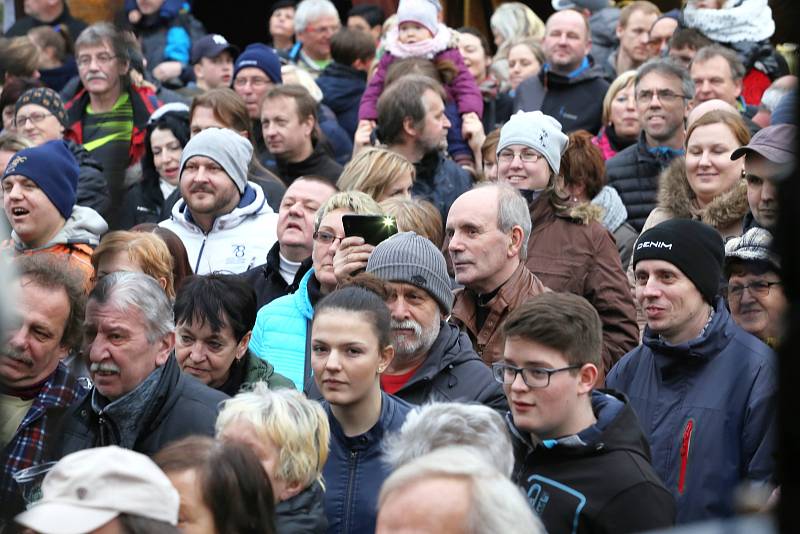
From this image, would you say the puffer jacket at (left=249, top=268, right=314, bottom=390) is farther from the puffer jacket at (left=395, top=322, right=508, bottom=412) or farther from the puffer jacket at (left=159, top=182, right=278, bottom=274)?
the puffer jacket at (left=159, top=182, right=278, bottom=274)

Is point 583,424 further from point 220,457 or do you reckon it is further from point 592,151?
point 592,151

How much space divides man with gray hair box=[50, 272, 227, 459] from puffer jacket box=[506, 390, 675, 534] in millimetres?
1094

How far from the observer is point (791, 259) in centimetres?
121

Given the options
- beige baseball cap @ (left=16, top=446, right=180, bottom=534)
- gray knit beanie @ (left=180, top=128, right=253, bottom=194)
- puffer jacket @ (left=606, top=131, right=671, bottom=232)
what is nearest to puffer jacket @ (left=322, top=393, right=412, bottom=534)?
beige baseball cap @ (left=16, top=446, right=180, bottom=534)

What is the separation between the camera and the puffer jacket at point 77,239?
6.32m

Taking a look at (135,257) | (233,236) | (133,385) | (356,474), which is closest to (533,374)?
(356,474)

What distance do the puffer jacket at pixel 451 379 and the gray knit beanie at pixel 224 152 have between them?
8.36 feet

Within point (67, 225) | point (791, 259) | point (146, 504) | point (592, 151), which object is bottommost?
point (67, 225)

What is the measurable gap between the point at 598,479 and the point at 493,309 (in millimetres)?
1644

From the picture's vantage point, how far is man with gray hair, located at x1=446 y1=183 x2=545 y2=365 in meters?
5.32

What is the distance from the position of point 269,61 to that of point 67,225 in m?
3.08

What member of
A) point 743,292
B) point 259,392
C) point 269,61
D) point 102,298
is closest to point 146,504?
point 259,392

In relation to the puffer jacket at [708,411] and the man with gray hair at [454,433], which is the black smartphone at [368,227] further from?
the man with gray hair at [454,433]

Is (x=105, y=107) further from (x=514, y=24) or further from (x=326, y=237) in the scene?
(x=326, y=237)
